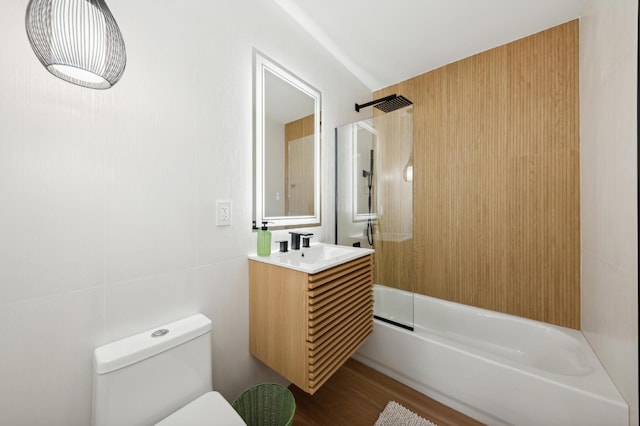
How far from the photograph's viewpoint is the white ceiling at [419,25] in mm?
1542

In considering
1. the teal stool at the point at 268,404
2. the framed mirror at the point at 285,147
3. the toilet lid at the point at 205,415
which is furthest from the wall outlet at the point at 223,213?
the teal stool at the point at 268,404

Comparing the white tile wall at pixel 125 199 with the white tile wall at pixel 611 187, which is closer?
the white tile wall at pixel 125 199

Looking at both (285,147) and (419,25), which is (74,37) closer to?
(285,147)

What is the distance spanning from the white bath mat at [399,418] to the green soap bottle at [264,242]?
116cm

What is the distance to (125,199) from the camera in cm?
95

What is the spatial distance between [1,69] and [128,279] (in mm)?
752

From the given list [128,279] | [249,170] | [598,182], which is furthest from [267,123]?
[598,182]

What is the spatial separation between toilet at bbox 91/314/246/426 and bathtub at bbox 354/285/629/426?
1.20m

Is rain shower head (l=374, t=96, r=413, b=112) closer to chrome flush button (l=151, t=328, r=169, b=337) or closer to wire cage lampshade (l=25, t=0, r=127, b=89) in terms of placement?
wire cage lampshade (l=25, t=0, r=127, b=89)

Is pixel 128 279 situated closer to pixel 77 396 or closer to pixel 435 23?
pixel 77 396

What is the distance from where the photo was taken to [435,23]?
5.54ft

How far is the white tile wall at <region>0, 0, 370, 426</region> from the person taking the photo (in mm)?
744

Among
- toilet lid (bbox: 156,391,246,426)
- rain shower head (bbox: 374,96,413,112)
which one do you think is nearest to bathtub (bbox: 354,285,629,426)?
toilet lid (bbox: 156,391,246,426)

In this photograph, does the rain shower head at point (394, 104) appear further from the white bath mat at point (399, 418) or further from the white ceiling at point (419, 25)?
the white bath mat at point (399, 418)
